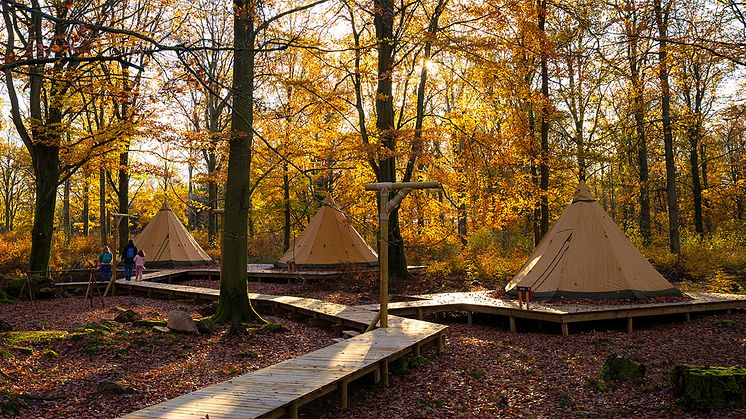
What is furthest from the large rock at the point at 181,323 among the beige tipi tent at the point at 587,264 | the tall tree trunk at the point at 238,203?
the beige tipi tent at the point at 587,264

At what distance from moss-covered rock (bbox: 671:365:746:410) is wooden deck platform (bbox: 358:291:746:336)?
3750mm

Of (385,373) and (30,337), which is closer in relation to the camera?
(385,373)

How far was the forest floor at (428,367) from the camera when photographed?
5918 millimetres

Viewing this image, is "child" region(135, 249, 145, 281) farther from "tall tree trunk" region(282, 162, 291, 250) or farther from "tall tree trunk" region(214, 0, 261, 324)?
"tall tree trunk" region(214, 0, 261, 324)

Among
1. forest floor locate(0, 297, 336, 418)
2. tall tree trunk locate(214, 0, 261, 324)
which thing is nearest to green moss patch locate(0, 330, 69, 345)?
forest floor locate(0, 297, 336, 418)

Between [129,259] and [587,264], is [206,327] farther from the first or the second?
[129,259]

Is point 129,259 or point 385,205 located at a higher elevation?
point 385,205

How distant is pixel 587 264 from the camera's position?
11.1 metres

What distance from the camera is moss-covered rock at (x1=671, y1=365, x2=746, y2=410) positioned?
5.42 m

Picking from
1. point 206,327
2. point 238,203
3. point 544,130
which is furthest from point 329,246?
point 206,327

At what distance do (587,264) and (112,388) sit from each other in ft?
29.9

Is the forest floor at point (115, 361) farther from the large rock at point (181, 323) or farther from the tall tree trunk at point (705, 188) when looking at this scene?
the tall tree trunk at point (705, 188)

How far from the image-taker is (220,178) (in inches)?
792

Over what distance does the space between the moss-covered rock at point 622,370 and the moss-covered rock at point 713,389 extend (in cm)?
97
